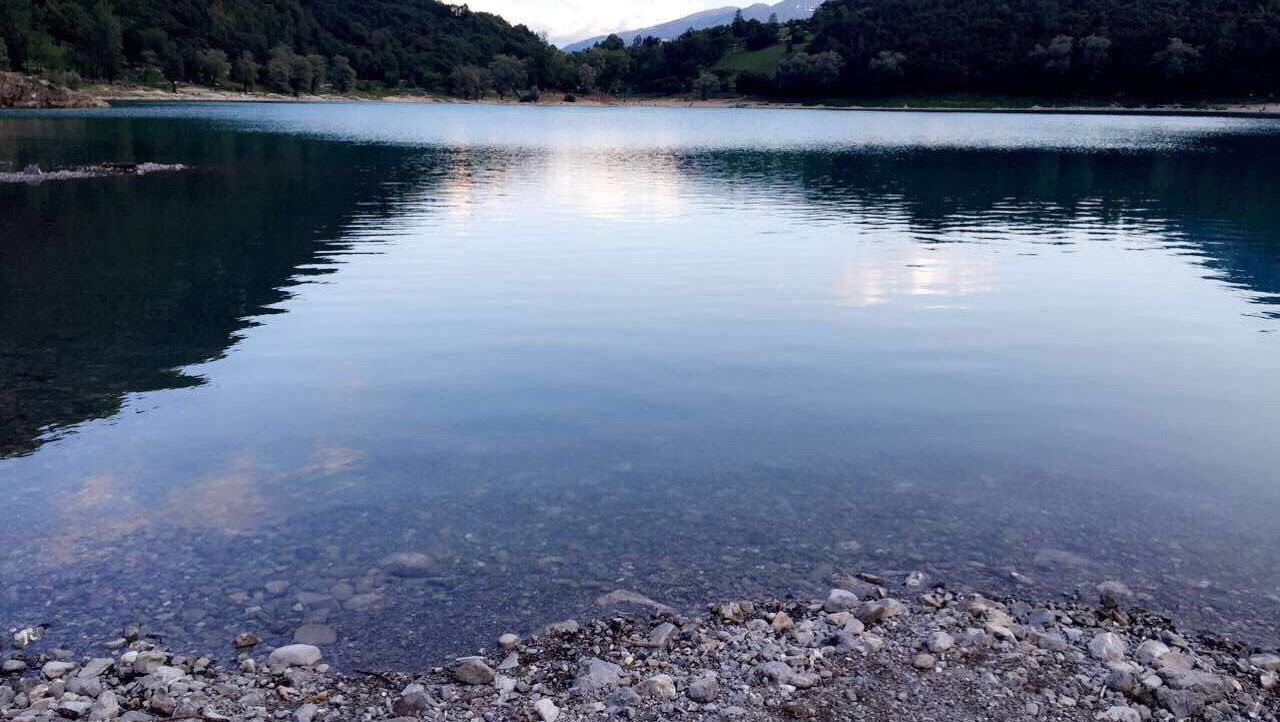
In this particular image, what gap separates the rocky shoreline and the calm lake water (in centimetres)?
63

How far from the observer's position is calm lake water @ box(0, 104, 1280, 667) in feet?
47.2

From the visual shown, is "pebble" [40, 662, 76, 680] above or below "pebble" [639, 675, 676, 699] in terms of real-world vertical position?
above

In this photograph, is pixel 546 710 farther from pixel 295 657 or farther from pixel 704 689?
pixel 295 657

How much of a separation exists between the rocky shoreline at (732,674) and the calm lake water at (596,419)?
0.63 metres

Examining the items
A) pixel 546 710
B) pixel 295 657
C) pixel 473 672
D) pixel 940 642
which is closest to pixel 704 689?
pixel 546 710

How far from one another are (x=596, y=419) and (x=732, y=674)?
11.3m

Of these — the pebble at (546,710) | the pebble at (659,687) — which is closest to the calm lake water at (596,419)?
the pebble at (546,710)

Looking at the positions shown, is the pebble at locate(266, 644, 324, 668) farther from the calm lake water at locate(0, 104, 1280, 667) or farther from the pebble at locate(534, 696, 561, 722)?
the pebble at locate(534, 696, 561, 722)

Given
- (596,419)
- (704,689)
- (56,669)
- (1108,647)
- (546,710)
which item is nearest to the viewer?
(546,710)

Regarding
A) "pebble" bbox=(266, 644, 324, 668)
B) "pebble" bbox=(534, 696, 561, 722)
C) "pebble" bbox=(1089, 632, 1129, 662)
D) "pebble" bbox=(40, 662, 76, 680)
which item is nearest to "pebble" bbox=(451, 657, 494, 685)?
"pebble" bbox=(534, 696, 561, 722)

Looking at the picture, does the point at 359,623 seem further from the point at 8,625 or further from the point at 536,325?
the point at 536,325

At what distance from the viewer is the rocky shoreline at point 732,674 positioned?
10.7 metres

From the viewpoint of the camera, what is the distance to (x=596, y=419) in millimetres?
22281

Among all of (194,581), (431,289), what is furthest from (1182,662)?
(431,289)
